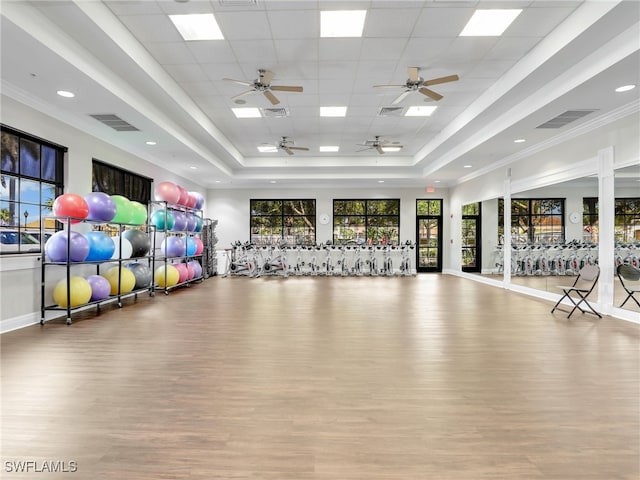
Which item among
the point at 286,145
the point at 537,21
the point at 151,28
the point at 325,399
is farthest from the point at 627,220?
the point at 151,28

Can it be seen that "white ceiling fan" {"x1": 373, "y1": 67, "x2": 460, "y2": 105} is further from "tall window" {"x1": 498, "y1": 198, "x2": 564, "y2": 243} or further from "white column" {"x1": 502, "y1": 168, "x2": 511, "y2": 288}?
"white column" {"x1": 502, "y1": 168, "x2": 511, "y2": 288}

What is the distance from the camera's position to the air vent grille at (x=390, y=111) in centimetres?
720

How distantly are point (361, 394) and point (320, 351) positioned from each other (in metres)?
1.10

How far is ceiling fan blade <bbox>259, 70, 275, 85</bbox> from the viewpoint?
5410mm

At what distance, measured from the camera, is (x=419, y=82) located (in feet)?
18.3

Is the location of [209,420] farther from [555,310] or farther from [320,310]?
[555,310]

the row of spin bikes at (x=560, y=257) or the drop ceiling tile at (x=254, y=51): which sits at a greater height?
the drop ceiling tile at (x=254, y=51)

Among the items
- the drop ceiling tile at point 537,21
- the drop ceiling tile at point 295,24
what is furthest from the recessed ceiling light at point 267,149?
the drop ceiling tile at point 537,21

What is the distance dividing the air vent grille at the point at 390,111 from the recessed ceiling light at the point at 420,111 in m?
0.16

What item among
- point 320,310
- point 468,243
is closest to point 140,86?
point 320,310

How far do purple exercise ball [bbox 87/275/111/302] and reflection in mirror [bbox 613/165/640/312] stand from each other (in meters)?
8.18

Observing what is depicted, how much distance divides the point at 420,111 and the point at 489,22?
2919 mm

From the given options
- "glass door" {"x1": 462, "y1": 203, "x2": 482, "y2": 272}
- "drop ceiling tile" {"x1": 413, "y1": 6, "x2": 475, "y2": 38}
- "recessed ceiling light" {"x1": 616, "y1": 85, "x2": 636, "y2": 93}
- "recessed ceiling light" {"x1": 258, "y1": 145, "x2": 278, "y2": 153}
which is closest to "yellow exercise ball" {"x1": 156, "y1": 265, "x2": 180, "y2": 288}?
"recessed ceiling light" {"x1": 258, "y1": 145, "x2": 278, "y2": 153}

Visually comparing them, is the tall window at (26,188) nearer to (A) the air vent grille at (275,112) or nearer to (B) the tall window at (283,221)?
(A) the air vent grille at (275,112)
